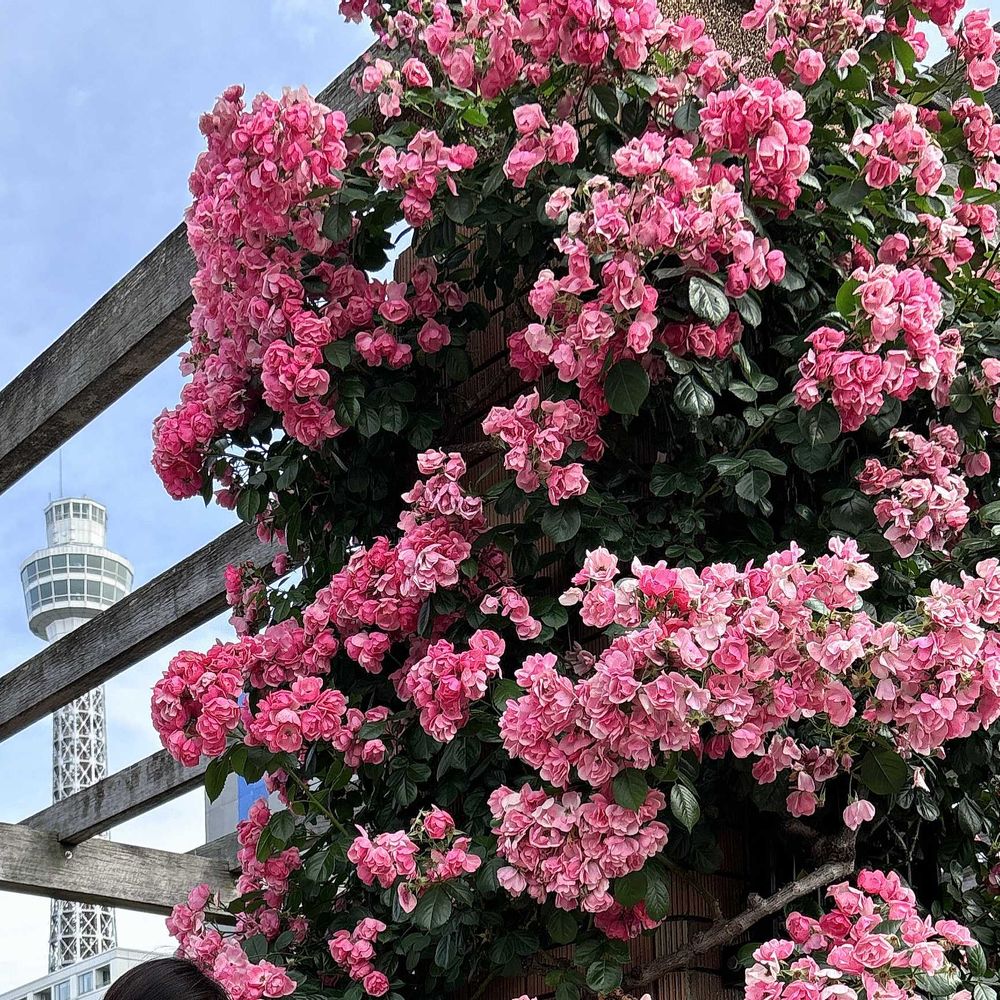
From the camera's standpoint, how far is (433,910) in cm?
152

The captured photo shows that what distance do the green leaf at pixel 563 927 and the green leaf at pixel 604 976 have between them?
0.14 feet

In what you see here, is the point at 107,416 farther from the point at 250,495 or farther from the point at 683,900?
the point at 683,900

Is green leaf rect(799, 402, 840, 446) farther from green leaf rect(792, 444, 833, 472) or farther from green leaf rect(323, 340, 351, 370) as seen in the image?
green leaf rect(323, 340, 351, 370)

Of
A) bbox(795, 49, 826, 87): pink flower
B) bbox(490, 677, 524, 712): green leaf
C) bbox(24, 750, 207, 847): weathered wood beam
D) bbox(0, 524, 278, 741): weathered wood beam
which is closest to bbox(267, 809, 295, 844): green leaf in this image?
bbox(490, 677, 524, 712): green leaf

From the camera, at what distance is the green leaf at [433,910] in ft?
4.95

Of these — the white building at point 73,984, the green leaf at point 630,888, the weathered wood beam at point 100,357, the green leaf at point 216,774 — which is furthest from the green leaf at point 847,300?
the white building at point 73,984

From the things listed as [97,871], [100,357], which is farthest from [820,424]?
[97,871]

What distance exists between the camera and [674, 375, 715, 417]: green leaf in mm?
1544

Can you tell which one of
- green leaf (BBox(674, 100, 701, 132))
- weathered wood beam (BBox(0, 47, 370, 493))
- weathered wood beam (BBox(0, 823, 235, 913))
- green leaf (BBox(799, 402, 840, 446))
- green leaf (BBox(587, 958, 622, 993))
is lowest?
green leaf (BBox(587, 958, 622, 993))

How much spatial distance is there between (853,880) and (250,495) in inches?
39.0

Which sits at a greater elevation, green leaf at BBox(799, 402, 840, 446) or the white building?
the white building

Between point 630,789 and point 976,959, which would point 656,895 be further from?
point 976,959

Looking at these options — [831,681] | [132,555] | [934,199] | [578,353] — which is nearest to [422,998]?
[831,681]

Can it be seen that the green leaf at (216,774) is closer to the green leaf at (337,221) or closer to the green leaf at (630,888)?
the green leaf at (630,888)
